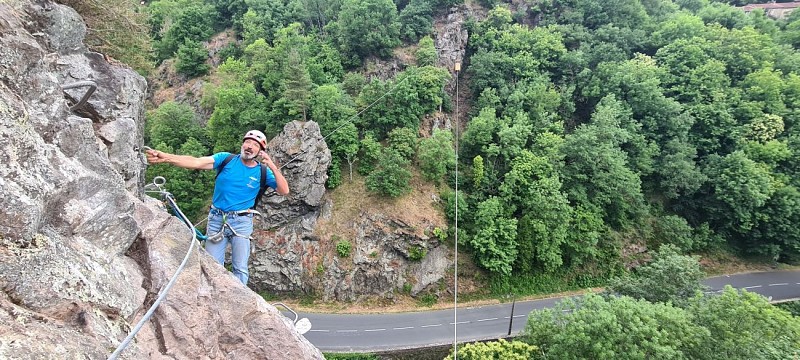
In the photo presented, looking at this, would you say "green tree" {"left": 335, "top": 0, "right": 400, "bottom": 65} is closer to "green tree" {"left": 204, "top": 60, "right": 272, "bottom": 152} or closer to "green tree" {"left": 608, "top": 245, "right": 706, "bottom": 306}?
"green tree" {"left": 204, "top": 60, "right": 272, "bottom": 152}

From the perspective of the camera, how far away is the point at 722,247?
28.2 meters

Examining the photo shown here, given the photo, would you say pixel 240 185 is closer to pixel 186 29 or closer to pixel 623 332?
pixel 623 332

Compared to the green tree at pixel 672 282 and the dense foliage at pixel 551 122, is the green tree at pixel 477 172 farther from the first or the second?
the green tree at pixel 672 282

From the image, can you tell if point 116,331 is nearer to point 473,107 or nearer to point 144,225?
point 144,225

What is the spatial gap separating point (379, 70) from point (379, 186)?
37.0 ft

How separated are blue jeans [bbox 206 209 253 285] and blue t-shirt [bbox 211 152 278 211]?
161 millimetres

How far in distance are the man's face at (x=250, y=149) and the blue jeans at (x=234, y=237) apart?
986 mm

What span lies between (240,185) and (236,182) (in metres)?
0.08

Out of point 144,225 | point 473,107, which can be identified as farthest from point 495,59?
point 144,225

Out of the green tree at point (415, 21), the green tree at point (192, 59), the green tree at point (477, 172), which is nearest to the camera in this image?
the green tree at point (477, 172)

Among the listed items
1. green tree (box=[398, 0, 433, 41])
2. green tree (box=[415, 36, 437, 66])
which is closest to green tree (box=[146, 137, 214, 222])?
green tree (box=[415, 36, 437, 66])

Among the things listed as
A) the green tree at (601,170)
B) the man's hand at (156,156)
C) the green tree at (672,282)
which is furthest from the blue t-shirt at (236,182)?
the green tree at (601,170)

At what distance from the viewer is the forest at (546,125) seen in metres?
24.1

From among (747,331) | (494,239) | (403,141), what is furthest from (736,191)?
(403,141)
